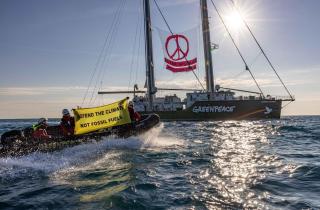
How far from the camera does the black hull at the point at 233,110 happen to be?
1954 inches

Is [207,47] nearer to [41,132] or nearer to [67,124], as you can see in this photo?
[67,124]

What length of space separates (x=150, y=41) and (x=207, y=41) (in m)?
15.8

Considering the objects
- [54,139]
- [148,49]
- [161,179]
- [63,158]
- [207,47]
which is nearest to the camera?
[161,179]

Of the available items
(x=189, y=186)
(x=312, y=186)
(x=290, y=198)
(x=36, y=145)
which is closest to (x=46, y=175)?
(x=36, y=145)

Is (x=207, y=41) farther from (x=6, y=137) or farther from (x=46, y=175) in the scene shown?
(x=46, y=175)

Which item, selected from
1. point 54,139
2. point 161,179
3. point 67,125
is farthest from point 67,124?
point 161,179

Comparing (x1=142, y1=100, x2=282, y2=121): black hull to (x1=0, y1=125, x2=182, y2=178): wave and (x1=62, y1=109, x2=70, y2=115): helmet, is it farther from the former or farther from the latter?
(x1=62, y1=109, x2=70, y2=115): helmet

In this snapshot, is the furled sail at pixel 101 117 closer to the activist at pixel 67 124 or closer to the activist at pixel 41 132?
the activist at pixel 67 124

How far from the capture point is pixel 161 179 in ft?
30.8

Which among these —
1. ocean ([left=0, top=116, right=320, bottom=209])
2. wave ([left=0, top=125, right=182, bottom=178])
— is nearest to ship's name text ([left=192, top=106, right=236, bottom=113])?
wave ([left=0, top=125, right=182, bottom=178])

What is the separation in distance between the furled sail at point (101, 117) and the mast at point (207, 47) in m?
34.6

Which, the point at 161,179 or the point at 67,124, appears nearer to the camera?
the point at 161,179

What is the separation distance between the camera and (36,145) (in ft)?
42.2

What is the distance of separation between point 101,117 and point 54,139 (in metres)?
2.95
